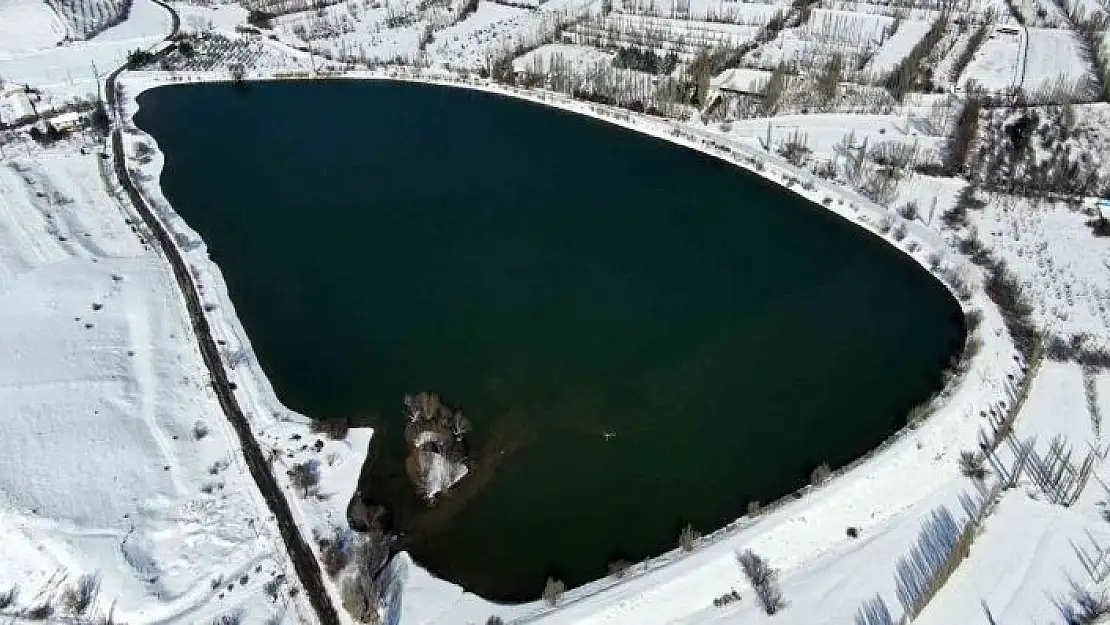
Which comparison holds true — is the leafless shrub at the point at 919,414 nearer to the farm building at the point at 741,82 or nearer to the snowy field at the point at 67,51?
the farm building at the point at 741,82

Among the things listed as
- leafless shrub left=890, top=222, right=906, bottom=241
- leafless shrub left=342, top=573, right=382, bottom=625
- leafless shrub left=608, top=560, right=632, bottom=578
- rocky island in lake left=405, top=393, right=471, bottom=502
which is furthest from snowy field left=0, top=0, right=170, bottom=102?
leafless shrub left=890, top=222, right=906, bottom=241

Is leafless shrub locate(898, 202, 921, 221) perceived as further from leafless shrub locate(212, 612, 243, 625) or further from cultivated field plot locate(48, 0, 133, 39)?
cultivated field plot locate(48, 0, 133, 39)

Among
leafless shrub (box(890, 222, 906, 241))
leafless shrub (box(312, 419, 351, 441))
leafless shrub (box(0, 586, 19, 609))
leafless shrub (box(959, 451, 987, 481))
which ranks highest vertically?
leafless shrub (box(890, 222, 906, 241))

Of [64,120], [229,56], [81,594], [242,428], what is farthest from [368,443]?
[229,56]

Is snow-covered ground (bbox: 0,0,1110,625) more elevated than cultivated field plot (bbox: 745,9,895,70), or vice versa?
cultivated field plot (bbox: 745,9,895,70)

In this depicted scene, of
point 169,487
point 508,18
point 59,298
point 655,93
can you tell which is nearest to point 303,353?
point 169,487

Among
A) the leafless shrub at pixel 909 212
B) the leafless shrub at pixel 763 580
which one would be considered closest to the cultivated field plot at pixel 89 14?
the leafless shrub at pixel 909 212

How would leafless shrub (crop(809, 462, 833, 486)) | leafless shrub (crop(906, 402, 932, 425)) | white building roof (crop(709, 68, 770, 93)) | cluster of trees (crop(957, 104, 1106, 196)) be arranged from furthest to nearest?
white building roof (crop(709, 68, 770, 93))
cluster of trees (crop(957, 104, 1106, 196))
leafless shrub (crop(906, 402, 932, 425))
leafless shrub (crop(809, 462, 833, 486))
